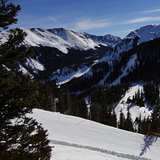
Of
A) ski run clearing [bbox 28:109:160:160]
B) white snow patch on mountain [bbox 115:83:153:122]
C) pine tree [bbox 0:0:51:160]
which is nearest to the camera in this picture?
pine tree [bbox 0:0:51:160]

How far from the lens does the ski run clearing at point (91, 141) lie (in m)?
17.5

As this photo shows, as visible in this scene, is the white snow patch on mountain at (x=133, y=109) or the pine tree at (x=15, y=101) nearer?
the pine tree at (x=15, y=101)

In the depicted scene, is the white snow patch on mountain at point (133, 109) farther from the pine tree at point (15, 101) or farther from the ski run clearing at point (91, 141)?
the pine tree at point (15, 101)

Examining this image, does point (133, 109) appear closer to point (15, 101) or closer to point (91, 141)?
point (91, 141)

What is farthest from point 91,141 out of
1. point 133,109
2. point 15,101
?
point 133,109

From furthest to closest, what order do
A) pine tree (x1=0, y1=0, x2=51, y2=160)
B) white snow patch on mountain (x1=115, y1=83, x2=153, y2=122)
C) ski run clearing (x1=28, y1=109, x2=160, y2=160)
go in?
white snow patch on mountain (x1=115, y1=83, x2=153, y2=122) < ski run clearing (x1=28, y1=109, x2=160, y2=160) < pine tree (x1=0, y1=0, x2=51, y2=160)

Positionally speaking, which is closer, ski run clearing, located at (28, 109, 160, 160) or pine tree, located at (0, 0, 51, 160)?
pine tree, located at (0, 0, 51, 160)

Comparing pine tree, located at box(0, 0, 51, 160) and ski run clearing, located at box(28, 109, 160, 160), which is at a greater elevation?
pine tree, located at box(0, 0, 51, 160)

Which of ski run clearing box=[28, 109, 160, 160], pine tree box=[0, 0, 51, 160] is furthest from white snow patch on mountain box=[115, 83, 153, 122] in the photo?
pine tree box=[0, 0, 51, 160]

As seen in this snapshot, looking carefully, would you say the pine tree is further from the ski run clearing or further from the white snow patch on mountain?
the white snow patch on mountain

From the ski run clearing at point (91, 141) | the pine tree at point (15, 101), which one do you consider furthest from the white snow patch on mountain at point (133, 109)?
the pine tree at point (15, 101)

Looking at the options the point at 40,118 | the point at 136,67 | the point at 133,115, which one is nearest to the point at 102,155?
the point at 40,118

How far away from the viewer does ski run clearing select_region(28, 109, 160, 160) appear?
17464 millimetres

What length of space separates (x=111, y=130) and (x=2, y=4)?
22694 millimetres
